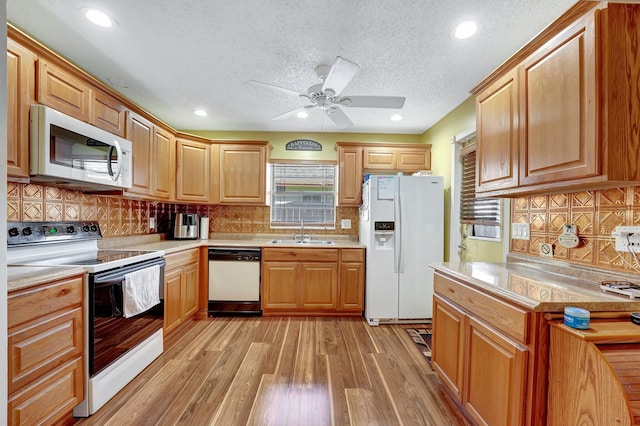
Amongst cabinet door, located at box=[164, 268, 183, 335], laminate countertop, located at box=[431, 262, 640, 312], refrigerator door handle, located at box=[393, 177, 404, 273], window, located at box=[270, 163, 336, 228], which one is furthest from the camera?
window, located at box=[270, 163, 336, 228]

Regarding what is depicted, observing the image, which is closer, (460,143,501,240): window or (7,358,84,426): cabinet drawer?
(7,358,84,426): cabinet drawer

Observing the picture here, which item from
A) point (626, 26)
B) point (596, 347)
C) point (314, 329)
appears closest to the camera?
point (596, 347)

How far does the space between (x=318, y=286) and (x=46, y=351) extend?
229 centimetres

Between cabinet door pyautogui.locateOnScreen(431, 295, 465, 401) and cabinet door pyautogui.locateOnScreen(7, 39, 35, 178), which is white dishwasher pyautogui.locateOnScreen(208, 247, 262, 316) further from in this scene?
cabinet door pyautogui.locateOnScreen(431, 295, 465, 401)

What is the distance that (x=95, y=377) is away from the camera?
1634 mm

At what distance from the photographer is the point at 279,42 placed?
1.84 meters

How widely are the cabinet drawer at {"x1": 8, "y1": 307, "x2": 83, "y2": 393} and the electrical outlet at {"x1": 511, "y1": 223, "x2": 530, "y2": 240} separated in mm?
2943

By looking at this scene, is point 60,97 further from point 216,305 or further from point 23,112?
point 216,305

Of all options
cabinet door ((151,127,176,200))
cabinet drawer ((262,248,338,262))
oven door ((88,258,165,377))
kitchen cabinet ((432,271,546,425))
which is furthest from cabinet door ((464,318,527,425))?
cabinet door ((151,127,176,200))

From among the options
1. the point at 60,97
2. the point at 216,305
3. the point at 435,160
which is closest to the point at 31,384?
the point at 60,97

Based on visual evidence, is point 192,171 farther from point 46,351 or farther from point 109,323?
point 46,351

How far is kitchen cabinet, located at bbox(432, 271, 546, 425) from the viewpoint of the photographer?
3.65 ft

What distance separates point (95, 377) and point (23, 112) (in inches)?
64.3

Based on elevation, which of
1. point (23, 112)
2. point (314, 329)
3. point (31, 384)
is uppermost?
point (23, 112)
